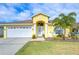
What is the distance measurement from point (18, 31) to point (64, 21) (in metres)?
2.15

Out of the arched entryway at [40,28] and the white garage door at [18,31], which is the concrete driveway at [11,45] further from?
the arched entryway at [40,28]

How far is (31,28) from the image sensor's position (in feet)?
31.2

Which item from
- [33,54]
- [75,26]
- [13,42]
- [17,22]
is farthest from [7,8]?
[75,26]

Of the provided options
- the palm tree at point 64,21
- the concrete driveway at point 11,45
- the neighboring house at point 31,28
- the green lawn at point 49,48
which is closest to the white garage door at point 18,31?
the neighboring house at point 31,28

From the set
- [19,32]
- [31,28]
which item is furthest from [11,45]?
[31,28]

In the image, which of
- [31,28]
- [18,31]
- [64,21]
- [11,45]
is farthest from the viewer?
[18,31]

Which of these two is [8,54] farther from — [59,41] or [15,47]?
[59,41]

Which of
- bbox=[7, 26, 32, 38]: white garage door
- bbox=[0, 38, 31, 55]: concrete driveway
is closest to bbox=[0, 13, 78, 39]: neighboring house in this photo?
bbox=[7, 26, 32, 38]: white garage door

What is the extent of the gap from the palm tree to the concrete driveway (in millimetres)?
1408

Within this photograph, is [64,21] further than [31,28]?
No

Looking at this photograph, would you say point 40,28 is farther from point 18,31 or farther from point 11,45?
point 11,45

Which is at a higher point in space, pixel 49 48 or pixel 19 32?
pixel 19 32

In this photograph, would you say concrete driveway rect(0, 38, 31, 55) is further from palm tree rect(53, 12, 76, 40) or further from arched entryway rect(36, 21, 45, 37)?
palm tree rect(53, 12, 76, 40)

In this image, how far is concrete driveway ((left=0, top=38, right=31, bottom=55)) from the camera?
Result: 29.2 ft
